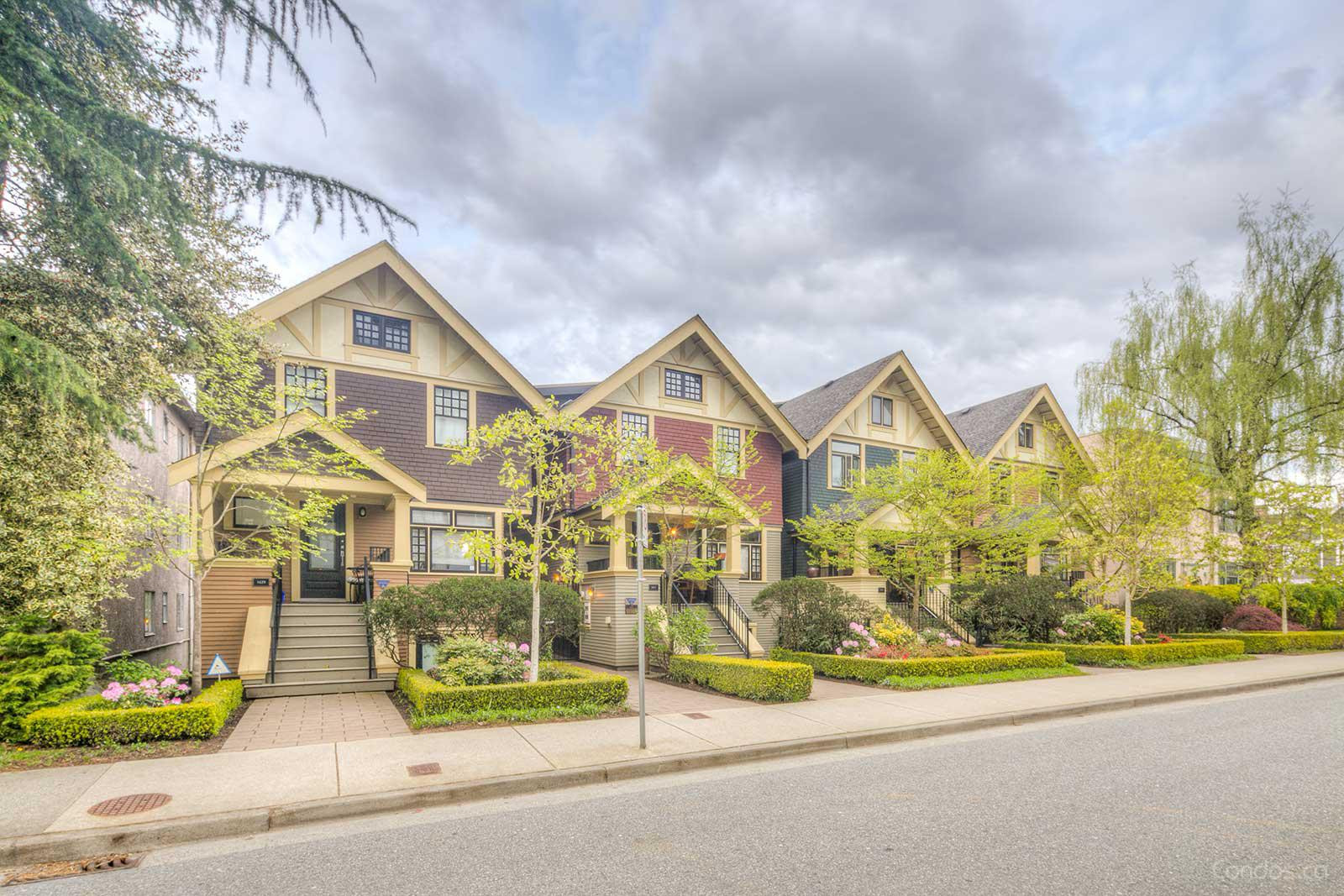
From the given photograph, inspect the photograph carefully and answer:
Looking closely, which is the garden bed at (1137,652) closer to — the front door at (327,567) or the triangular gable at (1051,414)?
the triangular gable at (1051,414)

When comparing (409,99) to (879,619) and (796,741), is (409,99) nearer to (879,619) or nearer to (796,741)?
(796,741)

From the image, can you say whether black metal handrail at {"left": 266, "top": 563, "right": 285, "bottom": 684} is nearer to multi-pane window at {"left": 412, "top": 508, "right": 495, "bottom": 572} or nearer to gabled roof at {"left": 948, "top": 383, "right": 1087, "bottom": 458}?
multi-pane window at {"left": 412, "top": 508, "right": 495, "bottom": 572}

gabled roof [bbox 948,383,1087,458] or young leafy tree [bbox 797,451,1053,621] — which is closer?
young leafy tree [bbox 797,451,1053,621]

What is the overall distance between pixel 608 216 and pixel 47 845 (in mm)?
16607

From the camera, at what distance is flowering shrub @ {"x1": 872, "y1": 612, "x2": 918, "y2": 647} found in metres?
15.5

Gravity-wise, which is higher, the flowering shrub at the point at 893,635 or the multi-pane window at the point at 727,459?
the multi-pane window at the point at 727,459

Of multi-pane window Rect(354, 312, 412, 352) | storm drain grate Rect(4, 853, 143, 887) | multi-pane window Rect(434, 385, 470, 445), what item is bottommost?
storm drain grate Rect(4, 853, 143, 887)

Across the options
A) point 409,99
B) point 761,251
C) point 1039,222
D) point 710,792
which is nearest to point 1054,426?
point 1039,222

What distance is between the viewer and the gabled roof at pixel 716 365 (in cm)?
1841

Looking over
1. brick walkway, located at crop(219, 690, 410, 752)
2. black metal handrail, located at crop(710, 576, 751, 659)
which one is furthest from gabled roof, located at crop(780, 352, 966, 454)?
brick walkway, located at crop(219, 690, 410, 752)

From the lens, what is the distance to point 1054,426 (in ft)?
84.2

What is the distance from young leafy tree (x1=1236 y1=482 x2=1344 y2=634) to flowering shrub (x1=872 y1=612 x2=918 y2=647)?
13281mm

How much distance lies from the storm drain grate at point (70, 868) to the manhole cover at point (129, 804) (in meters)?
0.70

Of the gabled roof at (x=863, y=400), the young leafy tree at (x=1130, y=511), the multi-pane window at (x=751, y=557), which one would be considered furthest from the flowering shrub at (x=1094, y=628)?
the multi-pane window at (x=751, y=557)
